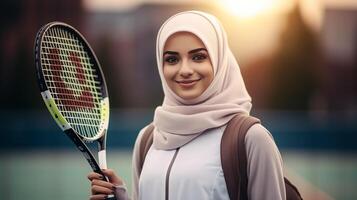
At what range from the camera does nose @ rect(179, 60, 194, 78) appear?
2.77 meters

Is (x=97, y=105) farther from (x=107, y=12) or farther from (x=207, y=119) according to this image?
(x=107, y=12)

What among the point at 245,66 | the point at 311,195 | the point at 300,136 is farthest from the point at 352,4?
the point at 311,195

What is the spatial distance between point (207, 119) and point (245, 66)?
2976 cm

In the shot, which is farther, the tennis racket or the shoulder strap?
the tennis racket

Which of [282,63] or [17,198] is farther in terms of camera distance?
[282,63]

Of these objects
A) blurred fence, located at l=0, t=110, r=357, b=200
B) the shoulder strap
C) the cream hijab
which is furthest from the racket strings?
blurred fence, located at l=0, t=110, r=357, b=200

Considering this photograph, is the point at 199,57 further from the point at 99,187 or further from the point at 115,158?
the point at 115,158

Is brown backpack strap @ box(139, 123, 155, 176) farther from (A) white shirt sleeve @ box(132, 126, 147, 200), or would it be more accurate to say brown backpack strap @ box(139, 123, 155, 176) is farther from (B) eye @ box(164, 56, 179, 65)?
(B) eye @ box(164, 56, 179, 65)

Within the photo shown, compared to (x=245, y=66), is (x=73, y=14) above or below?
above

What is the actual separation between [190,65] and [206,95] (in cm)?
11

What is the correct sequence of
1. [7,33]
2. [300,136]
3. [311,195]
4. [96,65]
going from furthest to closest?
[7,33], [300,136], [311,195], [96,65]

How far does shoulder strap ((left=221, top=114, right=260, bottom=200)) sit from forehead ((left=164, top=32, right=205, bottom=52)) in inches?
11.5

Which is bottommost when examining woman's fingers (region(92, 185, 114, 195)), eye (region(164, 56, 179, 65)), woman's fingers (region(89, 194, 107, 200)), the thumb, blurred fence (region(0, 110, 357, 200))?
blurred fence (region(0, 110, 357, 200))

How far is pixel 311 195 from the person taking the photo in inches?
353
